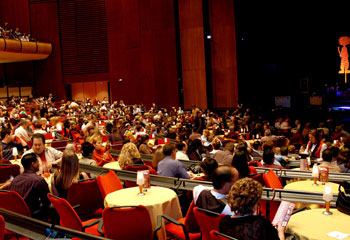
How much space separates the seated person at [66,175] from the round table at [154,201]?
48 cm

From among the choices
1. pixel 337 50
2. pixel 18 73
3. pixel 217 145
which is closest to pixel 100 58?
pixel 18 73

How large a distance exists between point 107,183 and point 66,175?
519 millimetres

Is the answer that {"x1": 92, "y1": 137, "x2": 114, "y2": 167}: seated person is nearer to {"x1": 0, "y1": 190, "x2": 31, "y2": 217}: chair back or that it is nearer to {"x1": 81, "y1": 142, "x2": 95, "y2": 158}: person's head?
{"x1": 81, "y1": 142, "x2": 95, "y2": 158}: person's head

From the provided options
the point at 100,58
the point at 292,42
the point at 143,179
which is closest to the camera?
the point at 143,179

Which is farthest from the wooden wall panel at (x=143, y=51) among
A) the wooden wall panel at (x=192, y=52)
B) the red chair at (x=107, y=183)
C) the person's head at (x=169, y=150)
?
the red chair at (x=107, y=183)

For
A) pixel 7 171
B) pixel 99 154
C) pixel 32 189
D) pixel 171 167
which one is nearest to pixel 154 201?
pixel 171 167

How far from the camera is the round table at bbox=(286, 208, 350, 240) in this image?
2836mm

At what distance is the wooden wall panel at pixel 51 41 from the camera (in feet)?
76.0

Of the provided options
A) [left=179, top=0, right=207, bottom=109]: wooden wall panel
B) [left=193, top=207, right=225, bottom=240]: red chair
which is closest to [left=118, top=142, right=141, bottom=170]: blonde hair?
[left=193, top=207, right=225, bottom=240]: red chair

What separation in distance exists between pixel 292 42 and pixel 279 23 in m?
1.87

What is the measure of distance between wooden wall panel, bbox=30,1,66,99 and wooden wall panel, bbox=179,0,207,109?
836cm

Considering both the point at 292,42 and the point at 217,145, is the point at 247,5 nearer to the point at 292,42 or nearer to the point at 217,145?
the point at 292,42

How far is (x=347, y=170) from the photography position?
17.3 feet

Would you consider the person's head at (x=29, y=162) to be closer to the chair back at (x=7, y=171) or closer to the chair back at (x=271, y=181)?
the chair back at (x=7, y=171)
